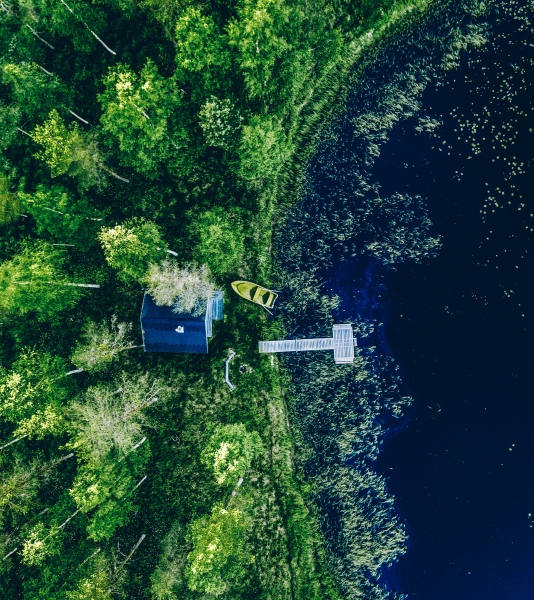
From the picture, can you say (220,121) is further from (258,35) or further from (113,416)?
(113,416)

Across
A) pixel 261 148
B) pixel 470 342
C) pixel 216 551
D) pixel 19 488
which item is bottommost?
pixel 216 551

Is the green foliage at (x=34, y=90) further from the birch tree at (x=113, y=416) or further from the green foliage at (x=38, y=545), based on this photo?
the green foliage at (x=38, y=545)

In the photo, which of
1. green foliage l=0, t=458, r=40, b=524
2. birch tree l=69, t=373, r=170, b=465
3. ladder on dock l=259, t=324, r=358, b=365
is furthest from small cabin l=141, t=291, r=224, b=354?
green foliage l=0, t=458, r=40, b=524

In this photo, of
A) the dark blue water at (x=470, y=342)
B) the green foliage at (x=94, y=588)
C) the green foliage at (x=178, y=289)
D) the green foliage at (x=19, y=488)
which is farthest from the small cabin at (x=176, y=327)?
the green foliage at (x=94, y=588)

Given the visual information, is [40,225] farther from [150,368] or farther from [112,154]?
[150,368]

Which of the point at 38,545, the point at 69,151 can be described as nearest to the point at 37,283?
the point at 69,151

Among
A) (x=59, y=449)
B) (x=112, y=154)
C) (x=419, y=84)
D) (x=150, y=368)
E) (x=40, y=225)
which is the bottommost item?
(x=59, y=449)

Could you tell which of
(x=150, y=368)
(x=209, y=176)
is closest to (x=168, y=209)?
(x=209, y=176)
